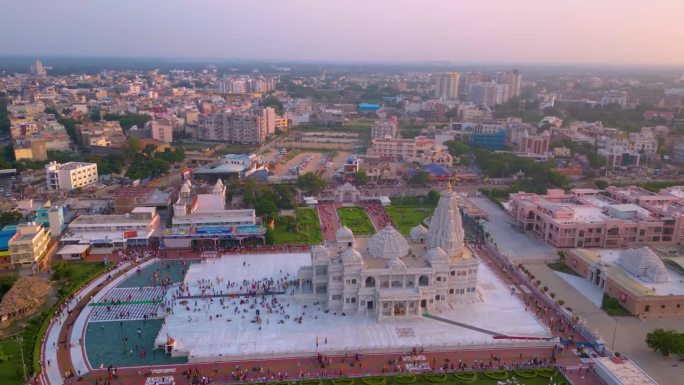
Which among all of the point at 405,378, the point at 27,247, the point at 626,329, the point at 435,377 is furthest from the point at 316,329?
the point at 27,247

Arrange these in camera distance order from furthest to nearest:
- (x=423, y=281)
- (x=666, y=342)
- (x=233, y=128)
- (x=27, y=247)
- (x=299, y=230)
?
(x=233, y=128) → (x=299, y=230) → (x=27, y=247) → (x=423, y=281) → (x=666, y=342)

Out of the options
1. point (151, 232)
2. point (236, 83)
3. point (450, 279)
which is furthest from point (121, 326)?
point (236, 83)

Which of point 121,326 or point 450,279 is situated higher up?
point 450,279

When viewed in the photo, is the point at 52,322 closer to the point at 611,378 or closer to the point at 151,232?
the point at 151,232

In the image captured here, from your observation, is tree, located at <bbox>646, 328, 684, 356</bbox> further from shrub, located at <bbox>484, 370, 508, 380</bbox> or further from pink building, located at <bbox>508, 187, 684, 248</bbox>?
pink building, located at <bbox>508, 187, 684, 248</bbox>

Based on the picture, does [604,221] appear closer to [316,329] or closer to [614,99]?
[316,329]

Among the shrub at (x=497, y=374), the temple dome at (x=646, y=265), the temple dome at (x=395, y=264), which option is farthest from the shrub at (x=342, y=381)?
the temple dome at (x=646, y=265)
